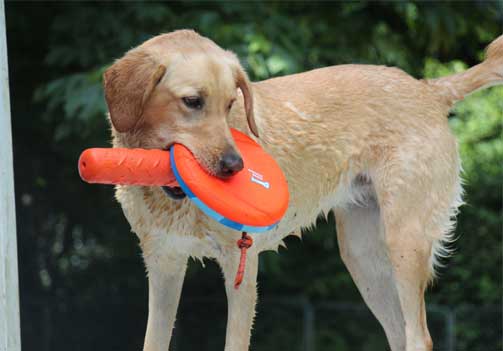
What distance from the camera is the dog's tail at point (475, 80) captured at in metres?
5.52

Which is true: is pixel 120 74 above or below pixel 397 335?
above

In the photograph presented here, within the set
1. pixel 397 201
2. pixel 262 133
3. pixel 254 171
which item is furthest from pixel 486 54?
pixel 254 171

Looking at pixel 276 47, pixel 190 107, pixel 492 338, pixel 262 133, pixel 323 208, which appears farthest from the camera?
pixel 492 338

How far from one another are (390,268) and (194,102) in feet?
6.36

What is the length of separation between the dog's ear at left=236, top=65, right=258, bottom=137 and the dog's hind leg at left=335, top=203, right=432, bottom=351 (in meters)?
1.06

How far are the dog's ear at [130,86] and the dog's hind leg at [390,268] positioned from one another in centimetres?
166

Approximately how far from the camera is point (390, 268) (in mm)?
5496

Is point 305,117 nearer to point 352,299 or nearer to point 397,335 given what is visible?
point 397,335

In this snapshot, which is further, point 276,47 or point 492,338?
point 492,338

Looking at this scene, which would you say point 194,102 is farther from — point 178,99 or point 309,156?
point 309,156

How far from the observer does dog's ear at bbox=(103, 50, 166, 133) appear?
13.8ft

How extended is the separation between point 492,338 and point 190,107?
8018 millimetres

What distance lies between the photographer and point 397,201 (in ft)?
16.7

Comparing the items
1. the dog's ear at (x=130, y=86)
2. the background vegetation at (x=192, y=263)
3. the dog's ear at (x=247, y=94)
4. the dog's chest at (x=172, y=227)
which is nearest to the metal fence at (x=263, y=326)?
the background vegetation at (x=192, y=263)
